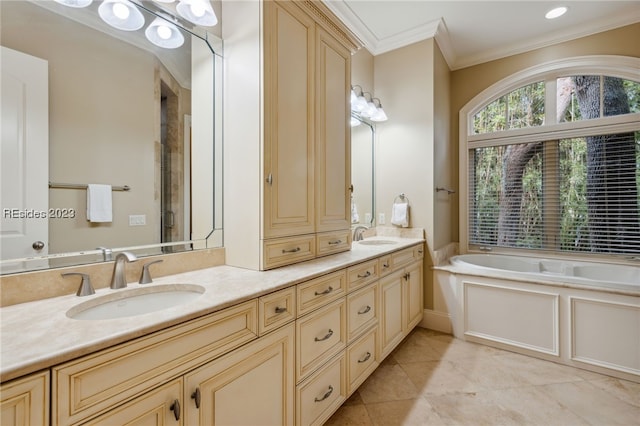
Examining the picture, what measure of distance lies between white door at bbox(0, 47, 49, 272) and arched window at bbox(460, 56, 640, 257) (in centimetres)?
350

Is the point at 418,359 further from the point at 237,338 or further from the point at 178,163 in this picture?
the point at 178,163

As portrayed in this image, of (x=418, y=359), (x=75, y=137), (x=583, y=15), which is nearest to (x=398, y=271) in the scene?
(x=418, y=359)

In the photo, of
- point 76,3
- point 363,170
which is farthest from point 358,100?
point 76,3

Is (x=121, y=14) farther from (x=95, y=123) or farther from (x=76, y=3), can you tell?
(x=95, y=123)

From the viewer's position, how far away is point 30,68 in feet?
3.44

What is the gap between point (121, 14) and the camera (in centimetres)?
127

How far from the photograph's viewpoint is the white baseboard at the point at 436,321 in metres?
2.76

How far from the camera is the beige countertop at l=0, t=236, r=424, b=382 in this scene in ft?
2.16

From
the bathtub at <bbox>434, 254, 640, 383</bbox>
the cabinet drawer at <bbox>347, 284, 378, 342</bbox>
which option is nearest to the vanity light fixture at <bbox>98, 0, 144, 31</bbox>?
the cabinet drawer at <bbox>347, 284, 378, 342</bbox>

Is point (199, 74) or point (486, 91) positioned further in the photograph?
point (486, 91)

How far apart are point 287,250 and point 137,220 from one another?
0.74 metres

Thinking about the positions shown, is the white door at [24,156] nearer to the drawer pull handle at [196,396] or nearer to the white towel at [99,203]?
the white towel at [99,203]

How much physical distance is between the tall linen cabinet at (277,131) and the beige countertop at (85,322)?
10.3 inches

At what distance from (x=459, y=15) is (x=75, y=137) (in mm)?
2993
